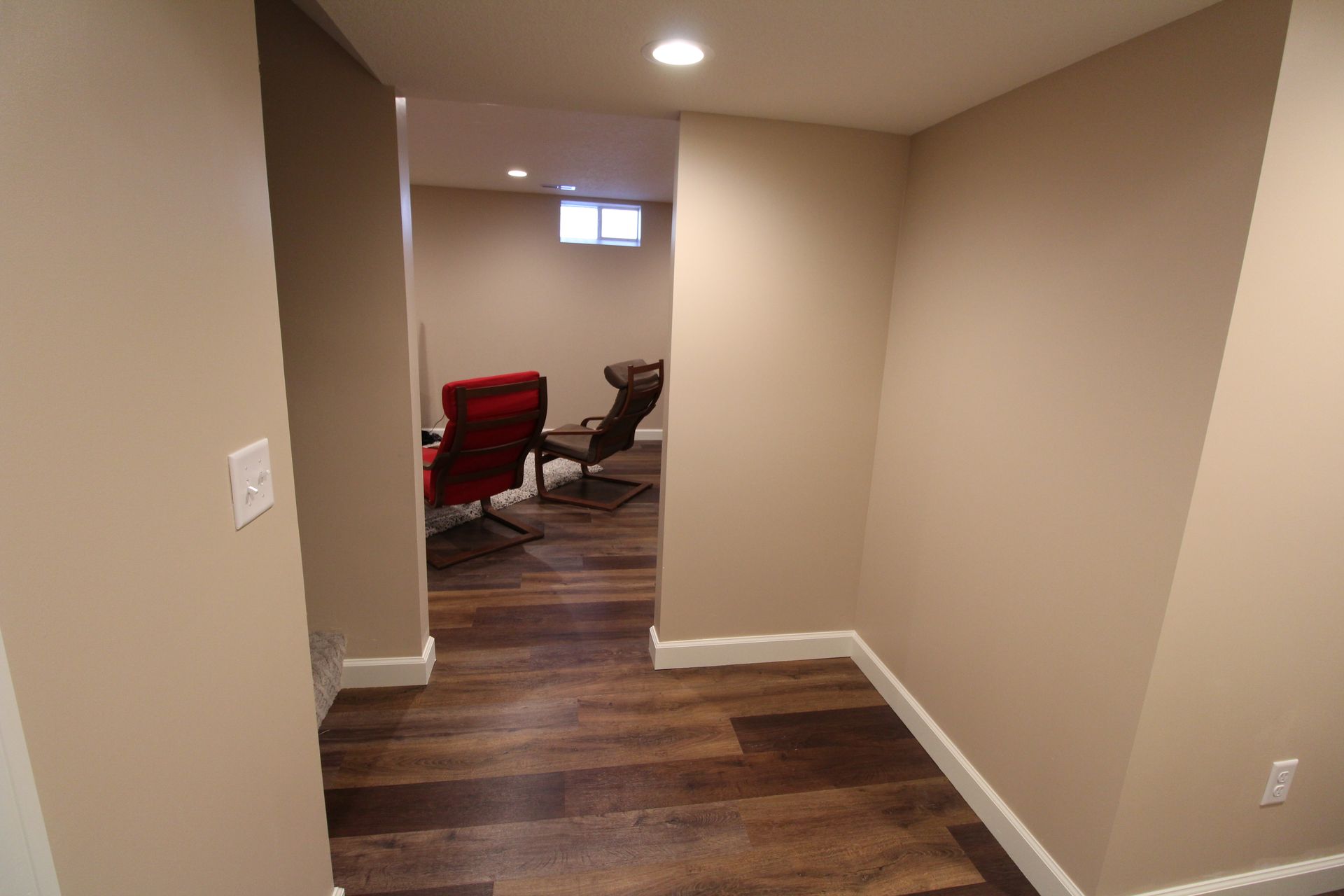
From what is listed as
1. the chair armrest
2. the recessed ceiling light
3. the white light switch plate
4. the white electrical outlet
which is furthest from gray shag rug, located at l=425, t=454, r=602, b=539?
the white electrical outlet

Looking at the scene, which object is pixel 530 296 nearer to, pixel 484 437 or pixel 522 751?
pixel 484 437

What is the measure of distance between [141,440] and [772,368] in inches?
77.7

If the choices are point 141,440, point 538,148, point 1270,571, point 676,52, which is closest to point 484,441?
point 538,148

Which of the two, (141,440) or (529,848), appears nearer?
(141,440)

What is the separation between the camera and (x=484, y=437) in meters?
3.49

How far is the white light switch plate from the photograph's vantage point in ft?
3.27

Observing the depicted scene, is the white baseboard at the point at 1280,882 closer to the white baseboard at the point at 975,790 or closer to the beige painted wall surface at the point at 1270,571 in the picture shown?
the beige painted wall surface at the point at 1270,571

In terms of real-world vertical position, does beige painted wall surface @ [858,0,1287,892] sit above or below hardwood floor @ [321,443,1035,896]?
above

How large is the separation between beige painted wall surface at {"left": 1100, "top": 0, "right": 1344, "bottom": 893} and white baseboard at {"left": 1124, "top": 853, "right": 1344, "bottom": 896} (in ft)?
0.09

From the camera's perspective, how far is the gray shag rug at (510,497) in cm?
407

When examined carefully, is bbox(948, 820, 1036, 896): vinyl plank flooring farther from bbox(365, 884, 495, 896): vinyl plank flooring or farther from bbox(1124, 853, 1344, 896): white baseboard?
bbox(365, 884, 495, 896): vinyl plank flooring

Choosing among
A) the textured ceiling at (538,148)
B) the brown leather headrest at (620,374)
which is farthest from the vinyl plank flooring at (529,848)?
the brown leather headrest at (620,374)

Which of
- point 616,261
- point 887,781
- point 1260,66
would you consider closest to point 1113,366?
point 1260,66

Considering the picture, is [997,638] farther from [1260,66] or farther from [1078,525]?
[1260,66]
